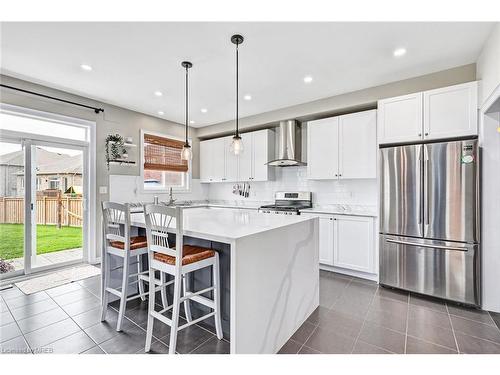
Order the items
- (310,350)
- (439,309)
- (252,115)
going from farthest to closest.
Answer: (252,115), (439,309), (310,350)

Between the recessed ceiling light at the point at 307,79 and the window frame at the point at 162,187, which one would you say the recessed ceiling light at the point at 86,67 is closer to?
the window frame at the point at 162,187

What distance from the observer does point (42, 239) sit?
3.46 metres

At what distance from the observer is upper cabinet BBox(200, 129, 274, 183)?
15.1 feet

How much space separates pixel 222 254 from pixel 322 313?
124 cm

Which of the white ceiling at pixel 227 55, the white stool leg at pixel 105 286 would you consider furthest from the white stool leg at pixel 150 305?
the white ceiling at pixel 227 55

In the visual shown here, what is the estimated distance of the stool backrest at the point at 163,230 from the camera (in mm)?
1580

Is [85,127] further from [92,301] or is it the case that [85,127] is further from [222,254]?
[222,254]

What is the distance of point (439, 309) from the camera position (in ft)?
8.11

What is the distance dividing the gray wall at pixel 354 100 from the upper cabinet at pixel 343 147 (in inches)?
6.1

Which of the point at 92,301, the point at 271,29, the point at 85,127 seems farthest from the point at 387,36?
the point at 85,127

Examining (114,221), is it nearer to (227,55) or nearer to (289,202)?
(227,55)

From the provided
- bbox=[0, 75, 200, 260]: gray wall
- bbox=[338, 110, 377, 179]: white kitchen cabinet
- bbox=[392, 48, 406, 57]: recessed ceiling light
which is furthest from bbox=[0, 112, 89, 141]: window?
bbox=[392, 48, 406, 57]: recessed ceiling light

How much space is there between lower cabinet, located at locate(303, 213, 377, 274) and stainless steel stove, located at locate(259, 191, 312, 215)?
2.06 feet

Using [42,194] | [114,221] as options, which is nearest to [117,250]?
[114,221]
